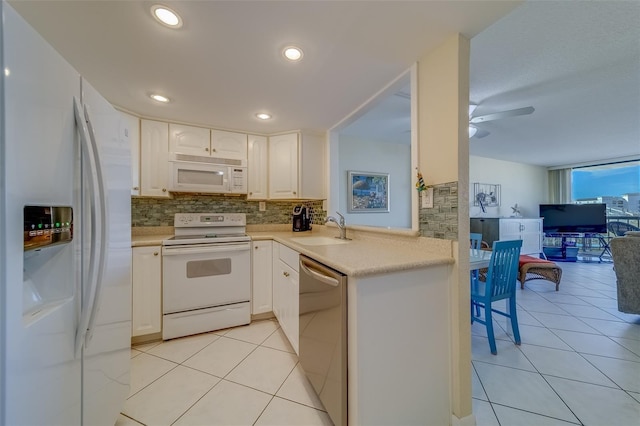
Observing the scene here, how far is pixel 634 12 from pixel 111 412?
3.48 metres

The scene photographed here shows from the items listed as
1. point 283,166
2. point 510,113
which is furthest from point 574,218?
point 283,166

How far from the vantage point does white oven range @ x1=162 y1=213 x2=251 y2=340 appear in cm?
202

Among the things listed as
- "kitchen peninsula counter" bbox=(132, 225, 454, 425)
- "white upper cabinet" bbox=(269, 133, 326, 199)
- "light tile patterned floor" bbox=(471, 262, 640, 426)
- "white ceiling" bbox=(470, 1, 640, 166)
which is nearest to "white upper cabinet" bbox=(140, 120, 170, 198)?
"white upper cabinet" bbox=(269, 133, 326, 199)

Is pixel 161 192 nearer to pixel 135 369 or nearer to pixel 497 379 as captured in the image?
pixel 135 369

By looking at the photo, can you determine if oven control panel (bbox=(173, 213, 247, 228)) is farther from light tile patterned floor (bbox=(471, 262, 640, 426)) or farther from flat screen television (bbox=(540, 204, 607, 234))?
flat screen television (bbox=(540, 204, 607, 234))

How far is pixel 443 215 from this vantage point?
4.33 feet

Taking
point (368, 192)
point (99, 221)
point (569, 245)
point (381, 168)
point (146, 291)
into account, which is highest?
point (381, 168)

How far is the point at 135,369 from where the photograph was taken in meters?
1.68

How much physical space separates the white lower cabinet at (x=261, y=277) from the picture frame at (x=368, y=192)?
1603 millimetres

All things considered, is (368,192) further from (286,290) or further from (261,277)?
(286,290)

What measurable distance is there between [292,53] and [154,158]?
1.82 m

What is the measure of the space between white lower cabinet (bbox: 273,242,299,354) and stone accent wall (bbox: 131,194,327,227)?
814 mm

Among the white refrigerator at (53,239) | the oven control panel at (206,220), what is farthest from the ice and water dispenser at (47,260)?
the oven control panel at (206,220)

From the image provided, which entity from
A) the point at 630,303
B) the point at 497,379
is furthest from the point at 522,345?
the point at 630,303
